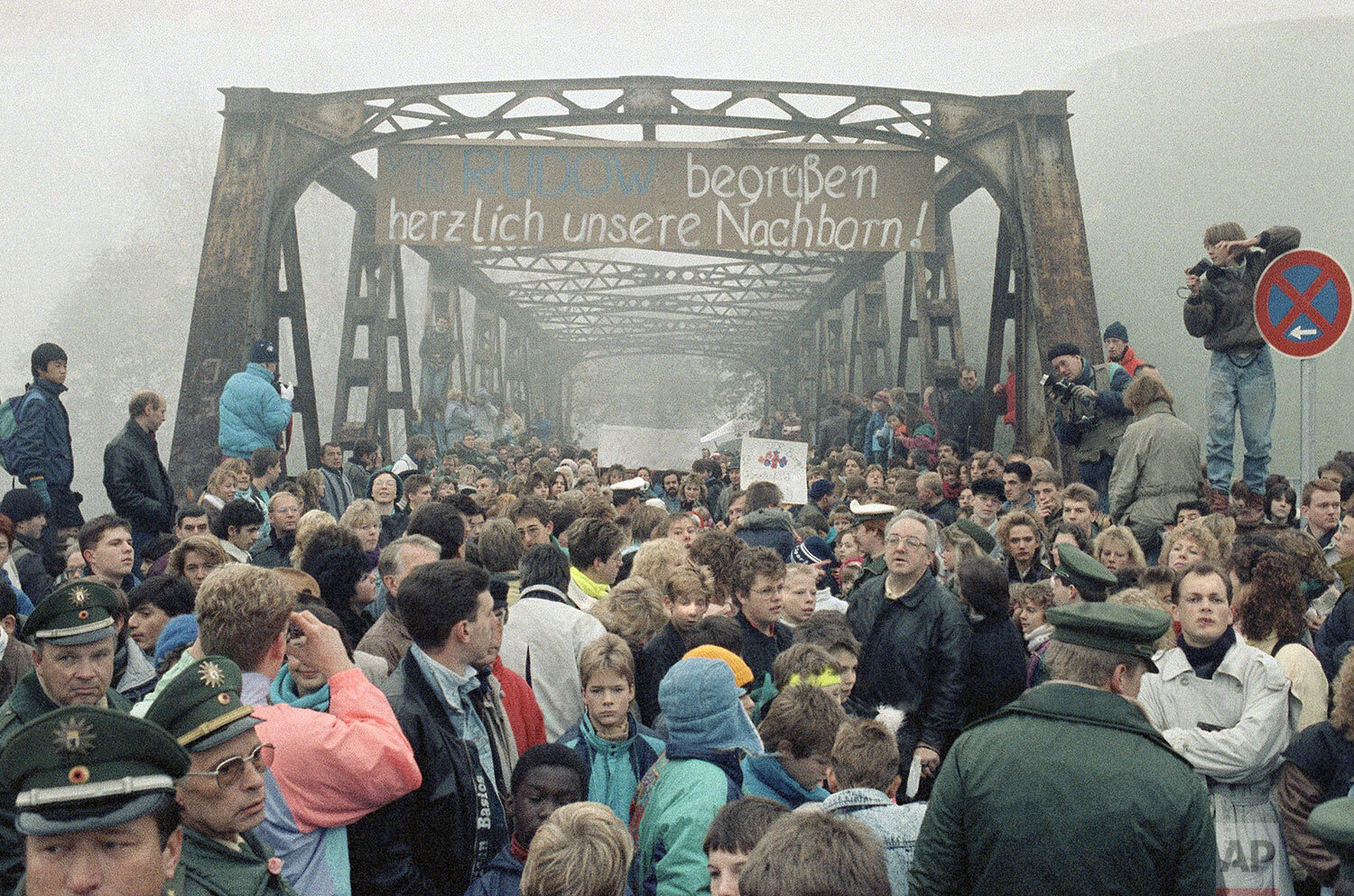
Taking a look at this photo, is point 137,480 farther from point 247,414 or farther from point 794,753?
point 794,753

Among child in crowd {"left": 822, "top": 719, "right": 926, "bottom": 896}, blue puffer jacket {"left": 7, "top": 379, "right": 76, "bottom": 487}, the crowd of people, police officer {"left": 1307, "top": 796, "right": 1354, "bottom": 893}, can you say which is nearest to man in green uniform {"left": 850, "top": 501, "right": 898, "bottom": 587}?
the crowd of people

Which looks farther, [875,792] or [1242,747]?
[1242,747]

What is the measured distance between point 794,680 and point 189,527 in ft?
15.8

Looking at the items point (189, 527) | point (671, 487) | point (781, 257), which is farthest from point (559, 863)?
point (781, 257)

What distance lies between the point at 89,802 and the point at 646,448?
15499 millimetres

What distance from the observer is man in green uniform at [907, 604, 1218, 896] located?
277 centimetres

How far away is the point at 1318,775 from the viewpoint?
4047mm

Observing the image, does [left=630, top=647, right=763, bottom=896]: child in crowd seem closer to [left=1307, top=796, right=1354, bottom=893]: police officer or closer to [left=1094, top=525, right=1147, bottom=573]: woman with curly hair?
[left=1307, top=796, right=1354, bottom=893]: police officer

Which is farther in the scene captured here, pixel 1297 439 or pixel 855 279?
pixel 855 279

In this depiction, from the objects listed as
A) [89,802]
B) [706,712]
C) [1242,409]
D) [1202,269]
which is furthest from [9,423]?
[1242,409]

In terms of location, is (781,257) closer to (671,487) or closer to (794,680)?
(671,487)

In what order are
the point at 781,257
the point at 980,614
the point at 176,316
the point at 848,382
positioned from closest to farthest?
the point at 980,614 → the point at 781,257 → the point at 848,382 → the point at 176,316

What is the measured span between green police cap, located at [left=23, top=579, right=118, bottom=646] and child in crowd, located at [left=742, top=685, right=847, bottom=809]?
193 centimetres

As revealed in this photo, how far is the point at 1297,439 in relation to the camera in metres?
15.7
